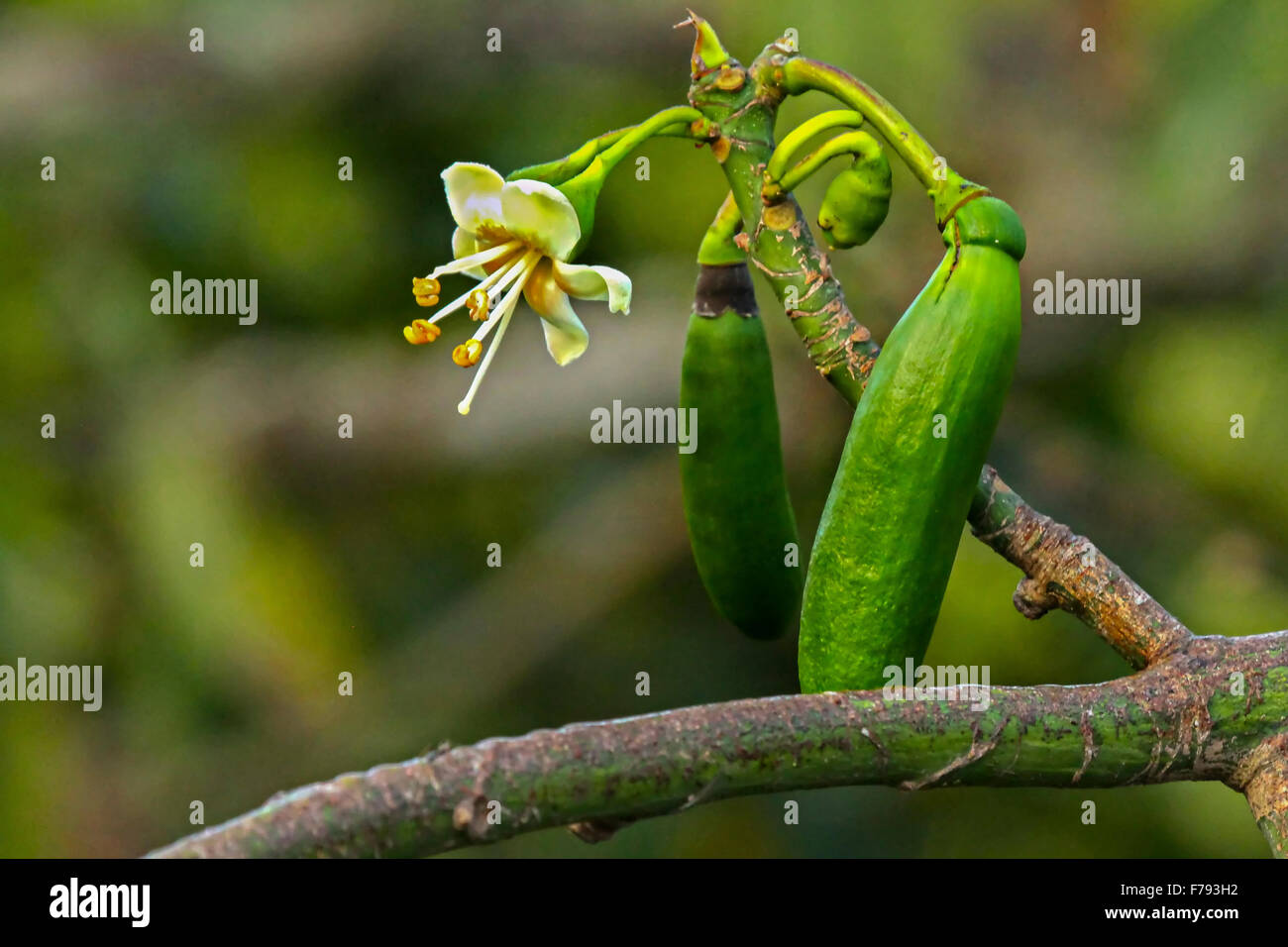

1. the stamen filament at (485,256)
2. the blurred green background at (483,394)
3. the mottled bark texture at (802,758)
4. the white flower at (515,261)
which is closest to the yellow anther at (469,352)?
the white flower at (515,261)

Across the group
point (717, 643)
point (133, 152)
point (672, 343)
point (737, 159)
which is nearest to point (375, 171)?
point (133, 152)

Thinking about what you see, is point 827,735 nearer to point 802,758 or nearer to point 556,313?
point 802,758

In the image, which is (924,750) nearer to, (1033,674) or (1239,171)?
(1033,674)

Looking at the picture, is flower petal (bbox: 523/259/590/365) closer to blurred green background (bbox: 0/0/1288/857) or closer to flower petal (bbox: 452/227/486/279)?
flower petal (bbox: 452/227/486/279)

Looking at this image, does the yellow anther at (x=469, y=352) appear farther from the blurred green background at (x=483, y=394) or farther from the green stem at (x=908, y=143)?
the blurred green background at (x=483, y=394)

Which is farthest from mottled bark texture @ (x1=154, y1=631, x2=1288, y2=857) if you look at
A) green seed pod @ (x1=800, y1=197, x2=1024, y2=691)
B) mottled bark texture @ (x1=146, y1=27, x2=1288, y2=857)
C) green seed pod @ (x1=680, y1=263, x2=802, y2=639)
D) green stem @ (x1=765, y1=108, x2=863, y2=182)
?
green stem @ (x1=765, y1=108, x2=863, y2=182)

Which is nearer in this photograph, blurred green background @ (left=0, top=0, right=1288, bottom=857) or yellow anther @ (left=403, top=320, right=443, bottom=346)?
yellow anther @ (left=403, top=320, right=443, bottom=346)
